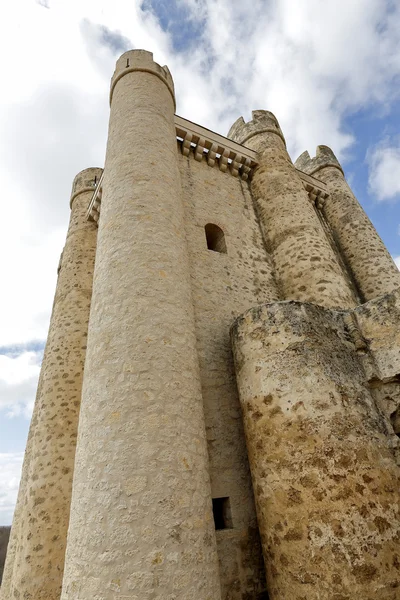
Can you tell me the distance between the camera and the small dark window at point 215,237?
25.6ft

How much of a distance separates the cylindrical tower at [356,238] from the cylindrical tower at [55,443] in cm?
798

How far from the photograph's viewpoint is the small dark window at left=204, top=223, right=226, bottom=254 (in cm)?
781

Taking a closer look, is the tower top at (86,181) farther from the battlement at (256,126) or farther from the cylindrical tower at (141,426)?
the cylindrical tower at (141,426)

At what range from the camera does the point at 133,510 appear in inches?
121

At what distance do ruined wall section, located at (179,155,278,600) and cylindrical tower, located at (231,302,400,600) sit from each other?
18.8 inches

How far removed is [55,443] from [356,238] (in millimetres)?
10130

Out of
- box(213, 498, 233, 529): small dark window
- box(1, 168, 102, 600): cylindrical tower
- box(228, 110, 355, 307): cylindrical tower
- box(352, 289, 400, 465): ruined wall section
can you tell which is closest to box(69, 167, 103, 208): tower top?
box(1, 168, 102, 600): cylindrical tower

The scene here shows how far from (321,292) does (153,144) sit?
14.8 ft

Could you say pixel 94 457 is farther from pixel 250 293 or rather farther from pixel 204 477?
pixel 250 293

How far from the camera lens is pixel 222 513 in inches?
182

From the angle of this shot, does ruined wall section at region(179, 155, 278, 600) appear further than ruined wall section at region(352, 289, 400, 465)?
No

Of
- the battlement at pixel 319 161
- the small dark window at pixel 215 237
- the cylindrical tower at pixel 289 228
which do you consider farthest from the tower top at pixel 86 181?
the battlement at pixel 319 161

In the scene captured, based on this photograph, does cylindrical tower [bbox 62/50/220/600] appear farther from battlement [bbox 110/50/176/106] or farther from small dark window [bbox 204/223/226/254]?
battlement [bbox 110/50/176/106]

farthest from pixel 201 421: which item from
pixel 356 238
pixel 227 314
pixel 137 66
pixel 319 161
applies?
pixel 319 161
